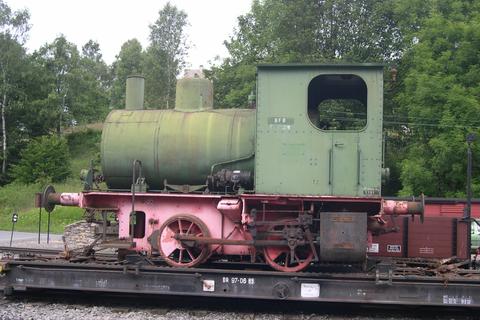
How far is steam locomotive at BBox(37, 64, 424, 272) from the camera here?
25.1ft

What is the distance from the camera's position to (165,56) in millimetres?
46531

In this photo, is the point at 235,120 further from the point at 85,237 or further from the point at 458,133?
the point at 458,133

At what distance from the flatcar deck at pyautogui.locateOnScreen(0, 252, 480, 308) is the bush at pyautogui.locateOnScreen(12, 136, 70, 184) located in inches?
1305

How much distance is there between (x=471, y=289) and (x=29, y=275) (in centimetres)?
675

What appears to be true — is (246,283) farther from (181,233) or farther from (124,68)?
(124,68)

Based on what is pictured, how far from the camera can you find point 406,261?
8.86m

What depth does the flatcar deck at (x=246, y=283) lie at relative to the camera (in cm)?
725

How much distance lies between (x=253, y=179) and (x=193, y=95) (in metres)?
1.99

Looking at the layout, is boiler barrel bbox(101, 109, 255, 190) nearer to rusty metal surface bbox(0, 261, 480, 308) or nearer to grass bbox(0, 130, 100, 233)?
rusty metal surface bbox(0, 261, 480, 308)

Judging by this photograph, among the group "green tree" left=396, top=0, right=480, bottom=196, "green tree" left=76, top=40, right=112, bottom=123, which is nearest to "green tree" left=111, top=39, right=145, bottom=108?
"green tree" left=76, top=40, right=112, bottom=123

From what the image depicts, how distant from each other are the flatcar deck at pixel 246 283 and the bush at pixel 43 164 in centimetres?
3314

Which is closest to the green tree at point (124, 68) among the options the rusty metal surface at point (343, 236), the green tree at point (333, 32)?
the green tree at point (333, 32)

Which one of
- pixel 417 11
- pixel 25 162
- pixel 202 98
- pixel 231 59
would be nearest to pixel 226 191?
pixel 202 98

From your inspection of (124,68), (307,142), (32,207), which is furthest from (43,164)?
(307,142)
